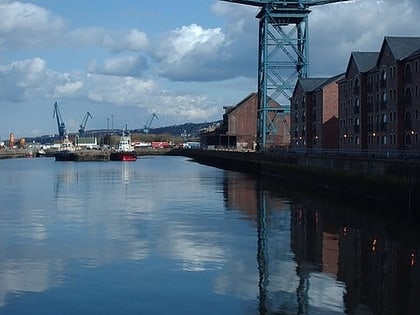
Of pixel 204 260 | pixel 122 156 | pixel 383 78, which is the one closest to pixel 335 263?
pixel 204 260

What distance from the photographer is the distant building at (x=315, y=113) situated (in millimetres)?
68375

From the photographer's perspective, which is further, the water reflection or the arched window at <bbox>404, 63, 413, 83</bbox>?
the arched window at <bbox>404, 63, 413, 83</bbox>

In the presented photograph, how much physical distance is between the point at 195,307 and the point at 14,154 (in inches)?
6543

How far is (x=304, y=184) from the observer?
51.0 m

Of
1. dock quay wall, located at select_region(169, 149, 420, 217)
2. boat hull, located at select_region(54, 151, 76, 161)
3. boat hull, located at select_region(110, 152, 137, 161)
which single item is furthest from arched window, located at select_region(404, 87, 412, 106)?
boat hull, located at select_region(54, 151, 76, 161)

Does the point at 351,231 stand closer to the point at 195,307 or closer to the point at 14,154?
the point at 195,307

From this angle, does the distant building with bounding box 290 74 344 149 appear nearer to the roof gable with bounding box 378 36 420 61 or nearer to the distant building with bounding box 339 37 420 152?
the distant building with bounding box 339 37 420 152

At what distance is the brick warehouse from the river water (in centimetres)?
1395

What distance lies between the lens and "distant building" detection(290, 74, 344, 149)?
68375 millimetres

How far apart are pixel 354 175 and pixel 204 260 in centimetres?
2174

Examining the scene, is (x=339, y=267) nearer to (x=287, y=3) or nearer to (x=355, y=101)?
(x=355, y=101)

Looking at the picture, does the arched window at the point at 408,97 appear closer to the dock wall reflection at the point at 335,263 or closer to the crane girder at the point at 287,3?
the dock wall reflection at the point at 335,263

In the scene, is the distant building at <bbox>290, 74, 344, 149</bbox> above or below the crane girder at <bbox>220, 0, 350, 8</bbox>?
below

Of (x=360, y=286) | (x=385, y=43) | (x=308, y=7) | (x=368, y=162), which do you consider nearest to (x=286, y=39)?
(x=308, y=7)
